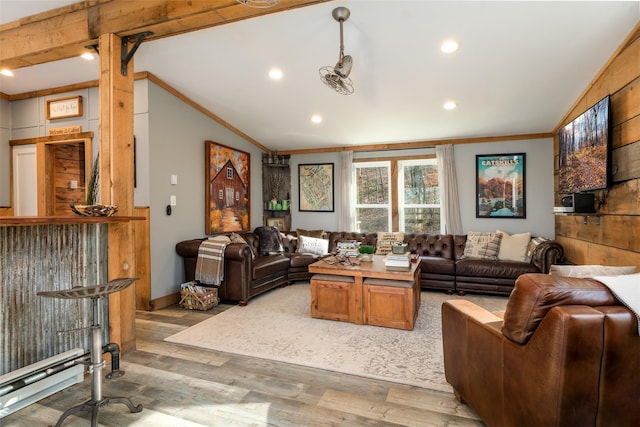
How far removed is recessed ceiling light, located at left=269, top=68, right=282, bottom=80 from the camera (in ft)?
11.8

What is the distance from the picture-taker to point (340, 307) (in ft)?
11.0

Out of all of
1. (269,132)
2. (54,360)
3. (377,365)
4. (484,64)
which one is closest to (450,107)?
(484,64)

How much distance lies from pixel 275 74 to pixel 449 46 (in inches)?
73.1

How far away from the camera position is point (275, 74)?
12.1 ft

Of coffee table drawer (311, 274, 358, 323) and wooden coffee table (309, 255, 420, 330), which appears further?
coffee table drawer (311, 274, 358, 323)

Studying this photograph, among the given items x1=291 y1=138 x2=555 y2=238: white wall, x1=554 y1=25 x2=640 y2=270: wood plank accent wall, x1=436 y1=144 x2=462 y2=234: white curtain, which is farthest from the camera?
x1=436 y1=144 x2=462 y2=234: white curtain

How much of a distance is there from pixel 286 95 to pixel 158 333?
3119mm

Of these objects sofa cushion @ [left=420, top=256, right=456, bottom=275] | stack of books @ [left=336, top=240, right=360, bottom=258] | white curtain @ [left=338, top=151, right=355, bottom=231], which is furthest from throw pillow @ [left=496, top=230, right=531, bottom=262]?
white curtain @ [left=338, top=151, right=355, bottom=231]

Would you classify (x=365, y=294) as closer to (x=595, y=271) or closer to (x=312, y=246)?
(x=595, y=271)

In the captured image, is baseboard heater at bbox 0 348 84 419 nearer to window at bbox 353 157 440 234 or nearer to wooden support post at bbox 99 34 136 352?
wooden support post at bbox 99 34 136 352

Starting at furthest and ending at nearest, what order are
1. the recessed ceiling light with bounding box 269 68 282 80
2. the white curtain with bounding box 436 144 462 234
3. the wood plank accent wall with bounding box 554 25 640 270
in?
the white curtain with bounding box 436 144 462 234 → the recessed ceiling light with bounding box 269 68 282 80 → the wood plank accent wall with bounding box 554 25 640 270

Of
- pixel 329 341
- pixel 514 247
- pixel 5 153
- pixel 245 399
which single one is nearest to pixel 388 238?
pixel 514 247

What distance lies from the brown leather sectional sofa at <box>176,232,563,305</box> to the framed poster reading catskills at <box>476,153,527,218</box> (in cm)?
76

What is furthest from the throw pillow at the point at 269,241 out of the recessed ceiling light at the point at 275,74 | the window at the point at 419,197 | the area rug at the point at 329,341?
the recessed ceiling light at the point at 275,74
